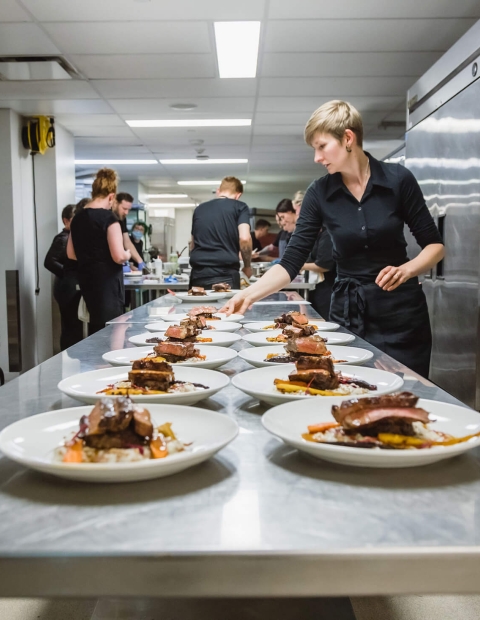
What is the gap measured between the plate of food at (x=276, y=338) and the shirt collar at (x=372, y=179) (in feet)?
2.35

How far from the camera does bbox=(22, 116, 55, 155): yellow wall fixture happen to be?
6375mm

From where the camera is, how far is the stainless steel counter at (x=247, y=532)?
0.56 m

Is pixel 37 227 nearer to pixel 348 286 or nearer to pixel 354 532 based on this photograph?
pixel 348 286

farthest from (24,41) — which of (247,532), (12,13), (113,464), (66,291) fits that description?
(247,532)

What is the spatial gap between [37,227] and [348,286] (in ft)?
17.4

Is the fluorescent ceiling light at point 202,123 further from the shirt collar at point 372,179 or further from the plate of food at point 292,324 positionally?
the plate of food at point 292,324

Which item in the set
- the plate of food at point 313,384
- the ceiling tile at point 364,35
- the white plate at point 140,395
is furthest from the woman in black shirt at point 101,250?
the plate of food at point 313,384

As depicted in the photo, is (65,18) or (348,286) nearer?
(348,286)

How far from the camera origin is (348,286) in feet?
7.68

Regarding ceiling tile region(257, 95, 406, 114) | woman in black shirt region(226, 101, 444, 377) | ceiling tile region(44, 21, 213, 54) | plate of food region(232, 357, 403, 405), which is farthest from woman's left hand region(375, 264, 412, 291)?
ceiling tile region(257, 95, 406, 114)

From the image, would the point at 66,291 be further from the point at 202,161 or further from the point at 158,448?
the point at 158,448

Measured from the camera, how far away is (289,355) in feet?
4.66

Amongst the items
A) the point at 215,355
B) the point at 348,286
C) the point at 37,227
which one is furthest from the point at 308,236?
the point at 37,227

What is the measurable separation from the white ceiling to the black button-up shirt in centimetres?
182
